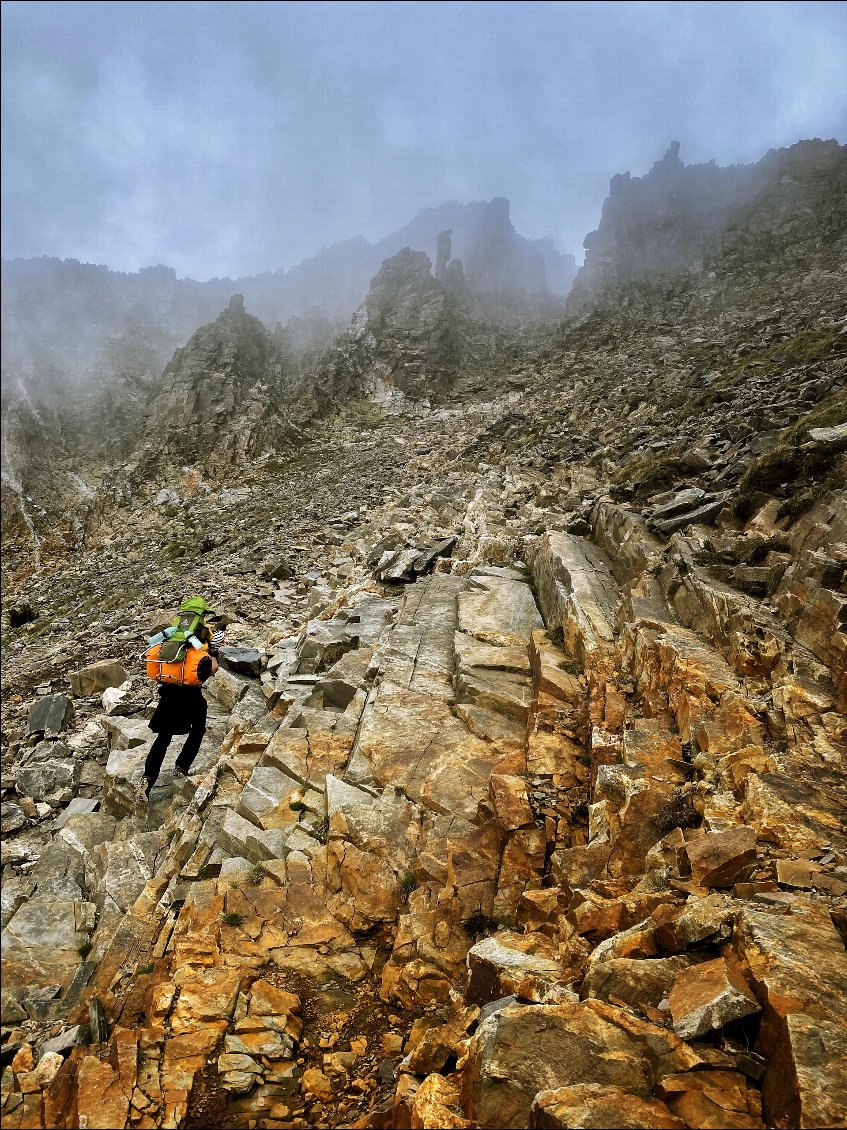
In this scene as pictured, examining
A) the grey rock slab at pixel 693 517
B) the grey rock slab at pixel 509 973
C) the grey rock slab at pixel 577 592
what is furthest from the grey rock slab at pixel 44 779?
the grey rock slab at pixel 693 517

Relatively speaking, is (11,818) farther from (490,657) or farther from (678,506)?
(678,506)

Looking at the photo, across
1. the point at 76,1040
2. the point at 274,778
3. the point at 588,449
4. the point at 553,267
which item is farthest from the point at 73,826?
the point at 553,267

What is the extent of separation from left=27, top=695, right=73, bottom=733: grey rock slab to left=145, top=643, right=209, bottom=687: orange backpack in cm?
874

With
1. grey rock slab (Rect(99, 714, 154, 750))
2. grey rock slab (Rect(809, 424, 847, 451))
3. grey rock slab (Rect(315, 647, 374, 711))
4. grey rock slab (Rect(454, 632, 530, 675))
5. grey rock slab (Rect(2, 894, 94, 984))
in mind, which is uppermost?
grey rock slab (Rect(809, 424, 847, 451))

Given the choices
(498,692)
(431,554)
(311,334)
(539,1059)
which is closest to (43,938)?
(498,692)

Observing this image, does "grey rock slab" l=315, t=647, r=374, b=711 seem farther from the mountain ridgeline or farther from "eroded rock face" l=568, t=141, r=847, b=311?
"eroded rock face" l=568, t=141, r=847, b=311

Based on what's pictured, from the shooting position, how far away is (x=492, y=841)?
771 cm

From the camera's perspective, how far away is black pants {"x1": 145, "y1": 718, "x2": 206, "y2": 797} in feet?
37.5

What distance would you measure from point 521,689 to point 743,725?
4.43m

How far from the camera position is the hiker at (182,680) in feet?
35.4

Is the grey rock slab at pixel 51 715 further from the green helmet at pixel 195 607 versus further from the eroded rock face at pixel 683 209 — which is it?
the eroded rock face at pixel 683 209

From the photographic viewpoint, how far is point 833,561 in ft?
27.7

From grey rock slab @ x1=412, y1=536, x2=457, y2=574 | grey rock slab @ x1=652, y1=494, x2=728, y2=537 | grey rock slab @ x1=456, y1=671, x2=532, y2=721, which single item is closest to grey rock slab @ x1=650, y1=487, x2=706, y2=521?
grey rock slab @ x1=652, y1=494, x2=728, y2=537

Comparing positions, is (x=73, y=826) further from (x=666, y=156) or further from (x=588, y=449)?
(x=666, y=156)
